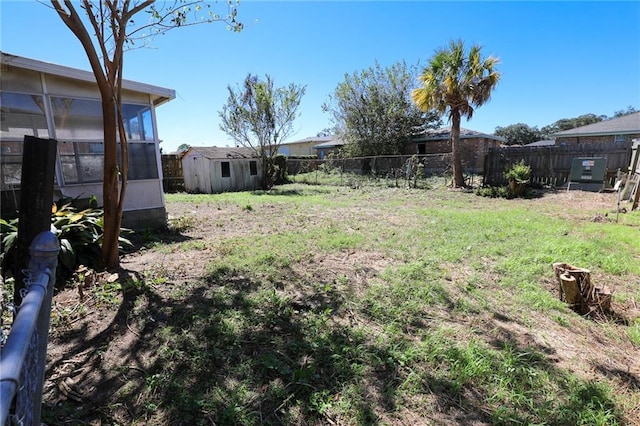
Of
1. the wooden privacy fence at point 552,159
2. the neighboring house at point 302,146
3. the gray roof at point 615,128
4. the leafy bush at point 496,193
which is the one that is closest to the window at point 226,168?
the leafy bush at point 496,193

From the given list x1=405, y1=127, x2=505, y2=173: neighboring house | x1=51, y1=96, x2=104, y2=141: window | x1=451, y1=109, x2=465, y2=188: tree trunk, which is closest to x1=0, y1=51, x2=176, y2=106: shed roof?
x1=51, y1=96, x2=104, y2=141: window

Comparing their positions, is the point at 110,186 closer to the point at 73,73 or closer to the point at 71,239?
the point at 71,239

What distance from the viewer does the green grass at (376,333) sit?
79.1 inches

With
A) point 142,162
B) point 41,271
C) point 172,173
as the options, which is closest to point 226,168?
point 172,173

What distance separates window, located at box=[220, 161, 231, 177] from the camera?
1598 cm

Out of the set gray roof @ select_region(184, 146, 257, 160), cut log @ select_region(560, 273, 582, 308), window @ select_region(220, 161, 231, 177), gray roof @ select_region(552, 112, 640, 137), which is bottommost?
cut log @ select_region(560, 273, 582, 308)

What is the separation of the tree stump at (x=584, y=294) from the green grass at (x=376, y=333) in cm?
15

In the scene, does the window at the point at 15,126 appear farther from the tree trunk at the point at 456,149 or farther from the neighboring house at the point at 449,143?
the neighboring house at the point at 449,143

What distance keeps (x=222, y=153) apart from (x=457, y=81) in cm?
1171

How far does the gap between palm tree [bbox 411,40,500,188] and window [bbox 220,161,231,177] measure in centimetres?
971

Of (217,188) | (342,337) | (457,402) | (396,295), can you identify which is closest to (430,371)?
(457,402)

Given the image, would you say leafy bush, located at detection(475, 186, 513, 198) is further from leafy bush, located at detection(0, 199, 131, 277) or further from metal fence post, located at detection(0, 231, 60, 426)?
metal fence post, located at detection(0, 231, 60, 426)

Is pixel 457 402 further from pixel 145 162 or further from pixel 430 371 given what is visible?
pixel 145 162

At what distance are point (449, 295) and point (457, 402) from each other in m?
1.55
